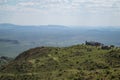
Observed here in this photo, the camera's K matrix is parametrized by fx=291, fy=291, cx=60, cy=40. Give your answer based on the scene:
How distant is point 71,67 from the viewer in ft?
292

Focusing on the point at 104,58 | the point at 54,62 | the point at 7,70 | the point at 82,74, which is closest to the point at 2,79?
the point at 7,70

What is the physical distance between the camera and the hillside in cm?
7438

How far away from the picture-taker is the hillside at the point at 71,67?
2928 inches

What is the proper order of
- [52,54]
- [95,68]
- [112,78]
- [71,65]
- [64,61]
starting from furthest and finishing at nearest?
[52,54]
[64,61]
[71,65]
[95,68]
[112,78]

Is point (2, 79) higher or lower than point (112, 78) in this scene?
lower

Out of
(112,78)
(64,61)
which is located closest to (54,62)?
(64,61)

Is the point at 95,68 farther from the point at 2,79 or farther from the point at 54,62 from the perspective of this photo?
the point at 2,79

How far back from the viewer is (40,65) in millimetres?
94312

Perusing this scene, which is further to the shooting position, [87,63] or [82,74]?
[87,63]

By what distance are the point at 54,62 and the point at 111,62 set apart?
63.3ft

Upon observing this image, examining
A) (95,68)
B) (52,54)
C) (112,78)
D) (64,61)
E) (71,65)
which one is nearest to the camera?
(112,78)

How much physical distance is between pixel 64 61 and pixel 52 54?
14.8 m

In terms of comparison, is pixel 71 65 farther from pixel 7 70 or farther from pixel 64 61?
pixel 7 70

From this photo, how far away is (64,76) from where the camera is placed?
7681 centimetres
